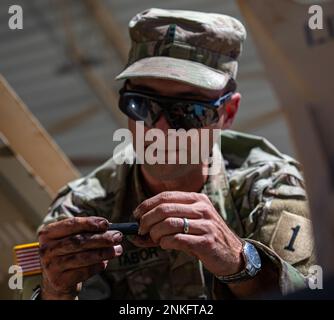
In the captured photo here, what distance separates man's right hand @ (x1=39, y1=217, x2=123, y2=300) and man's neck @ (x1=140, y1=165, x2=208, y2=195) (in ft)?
1.02

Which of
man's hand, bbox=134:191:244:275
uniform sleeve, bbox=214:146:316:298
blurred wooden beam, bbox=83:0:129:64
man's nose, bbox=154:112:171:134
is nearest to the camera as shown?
man's hand, bbox=134:191:244:275

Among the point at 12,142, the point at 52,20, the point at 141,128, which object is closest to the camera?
the point at 141,128

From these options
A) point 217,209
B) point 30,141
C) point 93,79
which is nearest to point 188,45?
point 217,209

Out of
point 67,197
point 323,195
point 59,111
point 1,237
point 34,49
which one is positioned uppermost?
point 323,195

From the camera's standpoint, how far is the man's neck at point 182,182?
1.85 meters

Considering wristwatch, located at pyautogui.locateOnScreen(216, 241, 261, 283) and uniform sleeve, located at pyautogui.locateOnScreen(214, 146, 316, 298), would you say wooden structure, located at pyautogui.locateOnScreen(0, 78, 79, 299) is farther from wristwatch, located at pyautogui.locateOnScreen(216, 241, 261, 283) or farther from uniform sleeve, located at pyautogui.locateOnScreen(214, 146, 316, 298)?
wristwatch, located at pyautogui.locateOnScreen(216, 241, 261, 283)

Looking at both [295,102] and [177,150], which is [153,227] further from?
[295,102]

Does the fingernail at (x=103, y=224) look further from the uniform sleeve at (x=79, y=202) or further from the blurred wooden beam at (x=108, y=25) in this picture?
the blurred wooden beam at (x=108, y=25)

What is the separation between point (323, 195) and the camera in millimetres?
853

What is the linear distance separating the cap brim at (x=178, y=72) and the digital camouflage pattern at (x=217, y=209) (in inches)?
7.9

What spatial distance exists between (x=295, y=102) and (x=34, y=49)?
5659 millimetres

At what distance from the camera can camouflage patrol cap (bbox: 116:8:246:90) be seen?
5.94ft

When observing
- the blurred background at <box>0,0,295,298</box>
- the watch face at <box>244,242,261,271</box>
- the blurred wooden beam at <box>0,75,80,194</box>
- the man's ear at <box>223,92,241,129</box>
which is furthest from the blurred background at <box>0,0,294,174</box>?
the watch face at <box>244,242,261,271</box>
